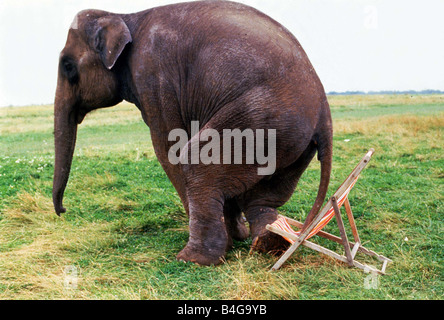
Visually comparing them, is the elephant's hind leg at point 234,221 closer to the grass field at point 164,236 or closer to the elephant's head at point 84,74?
the grass field at point 164,236

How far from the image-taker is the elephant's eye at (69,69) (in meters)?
5.77

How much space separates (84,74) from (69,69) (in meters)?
0.23

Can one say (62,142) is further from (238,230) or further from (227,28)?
(227,28)

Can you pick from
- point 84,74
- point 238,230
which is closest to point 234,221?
point 238,230

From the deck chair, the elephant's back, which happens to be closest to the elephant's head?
the elephant's back

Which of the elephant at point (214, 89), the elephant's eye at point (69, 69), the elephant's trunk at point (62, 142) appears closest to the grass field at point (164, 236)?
the elephant at point (214, 89)

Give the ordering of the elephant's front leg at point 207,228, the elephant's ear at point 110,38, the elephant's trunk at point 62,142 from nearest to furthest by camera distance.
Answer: the elephant's front leg at point 207,228 → the elephant's ear at point 110,38 → the elephant's trunk at point 62,142

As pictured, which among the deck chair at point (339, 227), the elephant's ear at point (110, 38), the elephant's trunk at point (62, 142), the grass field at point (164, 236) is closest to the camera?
the grass field at point (164, 236)

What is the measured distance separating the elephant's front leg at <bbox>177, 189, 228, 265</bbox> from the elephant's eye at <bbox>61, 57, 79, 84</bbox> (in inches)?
79.0

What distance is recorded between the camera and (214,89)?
488 centimetres

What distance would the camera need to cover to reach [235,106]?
476cm

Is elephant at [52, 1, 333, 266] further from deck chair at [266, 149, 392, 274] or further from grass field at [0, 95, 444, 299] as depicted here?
grass field at [0, 95, 444, 299]

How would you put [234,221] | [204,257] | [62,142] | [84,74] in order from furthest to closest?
[62,142] → [234,221] → [84,74] → [204,257]

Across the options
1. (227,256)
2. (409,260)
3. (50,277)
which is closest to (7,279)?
(50,277)
